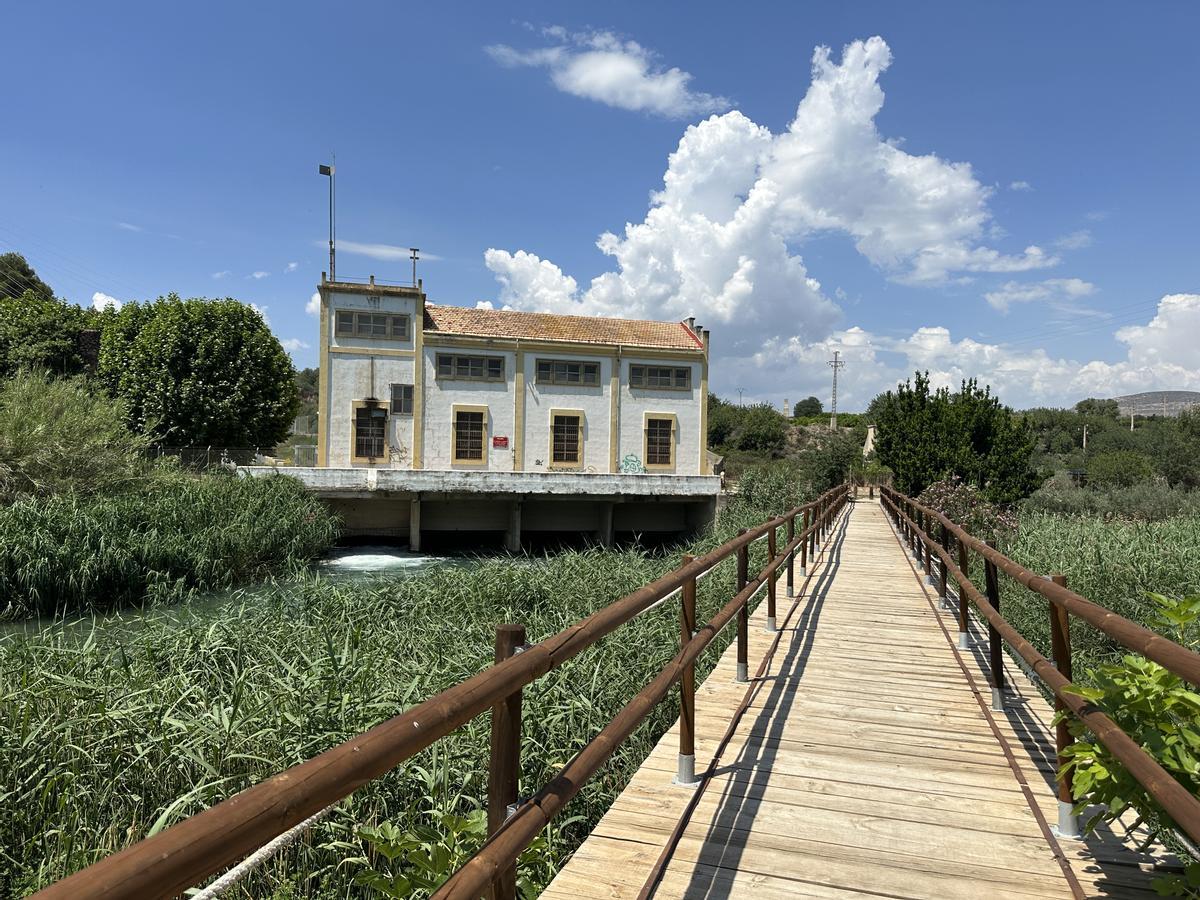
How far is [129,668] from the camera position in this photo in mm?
5449

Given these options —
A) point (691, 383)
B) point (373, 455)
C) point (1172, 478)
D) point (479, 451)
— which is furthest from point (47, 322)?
point (1172, 478)

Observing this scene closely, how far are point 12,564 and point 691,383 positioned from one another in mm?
20779

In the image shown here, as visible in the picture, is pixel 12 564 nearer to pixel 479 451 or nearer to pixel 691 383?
pixel 479 451

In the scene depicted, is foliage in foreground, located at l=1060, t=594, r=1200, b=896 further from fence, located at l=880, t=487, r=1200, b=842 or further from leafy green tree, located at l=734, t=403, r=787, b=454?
leafy green tree, located at l=734, t=403, r=787, b=454

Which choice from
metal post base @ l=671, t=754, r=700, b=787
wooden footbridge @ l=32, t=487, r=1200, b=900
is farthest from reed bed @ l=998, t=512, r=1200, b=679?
metal post base @ l=671, t=754, r=700, b=787

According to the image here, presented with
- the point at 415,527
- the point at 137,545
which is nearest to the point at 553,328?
the point at 415,527

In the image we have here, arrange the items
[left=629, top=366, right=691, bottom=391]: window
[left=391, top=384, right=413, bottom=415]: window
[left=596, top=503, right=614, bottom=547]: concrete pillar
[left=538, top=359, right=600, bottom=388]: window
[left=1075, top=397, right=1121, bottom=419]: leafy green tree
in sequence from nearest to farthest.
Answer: [left=596, top=503, right=614, bottom=547]: concrete pillar, [left=391, top=384, right=413, bottom=415]: window, [left=538, top=359, right=600, bottom=388]: window, [left=629, top=366, right=691, bottom=391]: window, [left=1075, top=397, right=1121, bottom=419]: leafy green tree

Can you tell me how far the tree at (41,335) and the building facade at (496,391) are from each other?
36.9ft

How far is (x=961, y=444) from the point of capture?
19.9m

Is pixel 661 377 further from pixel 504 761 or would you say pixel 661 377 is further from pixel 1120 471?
pixel 504 761

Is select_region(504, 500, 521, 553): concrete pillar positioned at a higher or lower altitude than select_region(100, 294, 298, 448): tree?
lower

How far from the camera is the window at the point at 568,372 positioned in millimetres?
26266

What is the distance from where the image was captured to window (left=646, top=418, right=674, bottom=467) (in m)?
27.1

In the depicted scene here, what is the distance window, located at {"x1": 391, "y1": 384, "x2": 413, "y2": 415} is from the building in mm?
36
